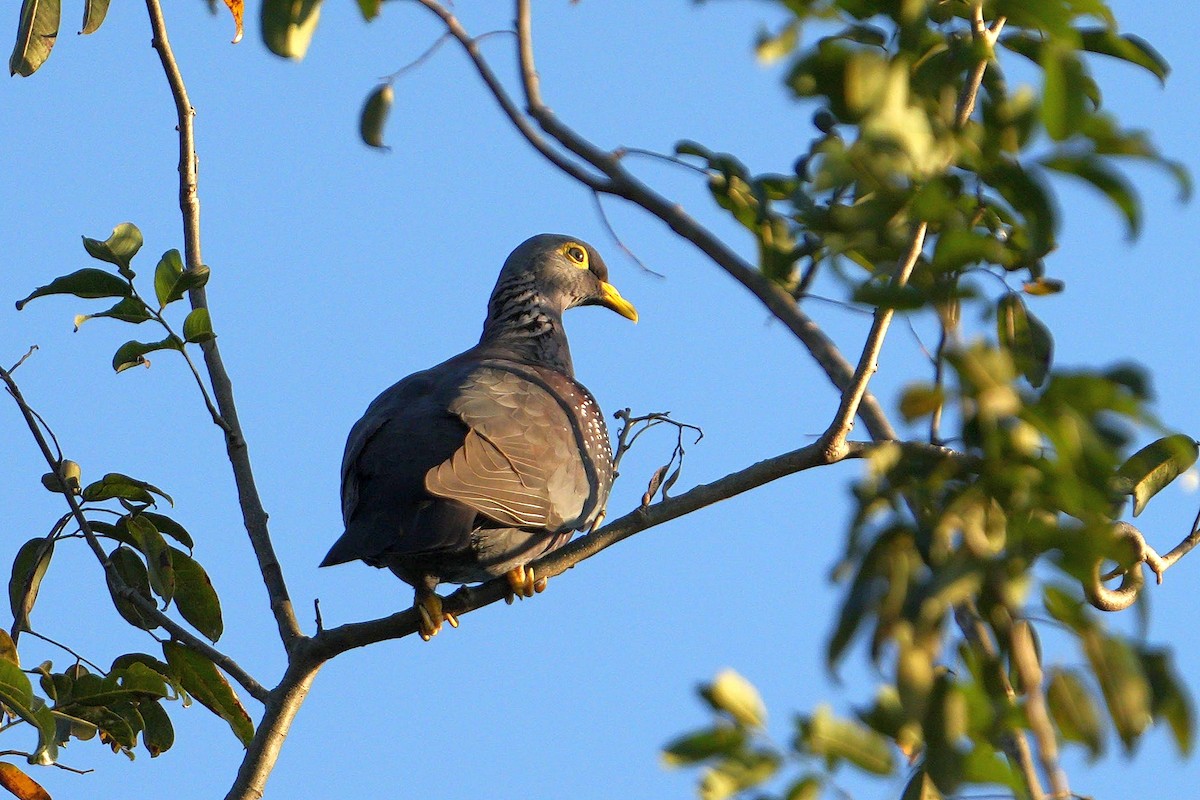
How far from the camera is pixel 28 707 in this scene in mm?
3605

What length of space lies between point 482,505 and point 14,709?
166cm

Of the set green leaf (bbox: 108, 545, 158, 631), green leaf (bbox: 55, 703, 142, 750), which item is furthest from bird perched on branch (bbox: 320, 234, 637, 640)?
green leaf (bbox: 55, 703, 142, 750)

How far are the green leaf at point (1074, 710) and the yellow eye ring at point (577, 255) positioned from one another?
5646mm

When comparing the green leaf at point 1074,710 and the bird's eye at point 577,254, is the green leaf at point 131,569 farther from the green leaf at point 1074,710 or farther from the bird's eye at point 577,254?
the green leaf at point 1074,710

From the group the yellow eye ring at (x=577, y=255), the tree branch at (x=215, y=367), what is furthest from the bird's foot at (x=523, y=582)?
the yellow eye ring at (x=577, y=255)

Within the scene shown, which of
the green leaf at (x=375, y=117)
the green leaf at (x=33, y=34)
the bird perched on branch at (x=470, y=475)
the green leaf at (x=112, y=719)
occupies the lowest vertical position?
the green leaf at (x=112, y=719)

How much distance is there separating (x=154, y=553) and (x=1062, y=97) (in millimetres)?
3499

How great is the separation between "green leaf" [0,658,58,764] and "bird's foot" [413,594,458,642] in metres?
1.33

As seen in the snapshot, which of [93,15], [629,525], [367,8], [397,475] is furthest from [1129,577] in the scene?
[93,15]

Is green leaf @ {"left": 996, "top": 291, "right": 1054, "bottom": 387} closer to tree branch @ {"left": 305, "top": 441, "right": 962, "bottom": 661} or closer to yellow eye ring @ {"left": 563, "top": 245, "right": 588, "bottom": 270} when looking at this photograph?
tree branch @ {"left": 305, "top": 441, "right": 962, "bottom": 661}

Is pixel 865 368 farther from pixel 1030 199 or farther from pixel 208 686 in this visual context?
pixel 208 686

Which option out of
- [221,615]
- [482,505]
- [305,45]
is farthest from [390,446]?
[305,45]

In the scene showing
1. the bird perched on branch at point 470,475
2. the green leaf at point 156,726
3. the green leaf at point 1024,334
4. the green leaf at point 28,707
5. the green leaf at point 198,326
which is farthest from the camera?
the bird perched on branch at point 470,475

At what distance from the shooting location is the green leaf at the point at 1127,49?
83.4 inches
